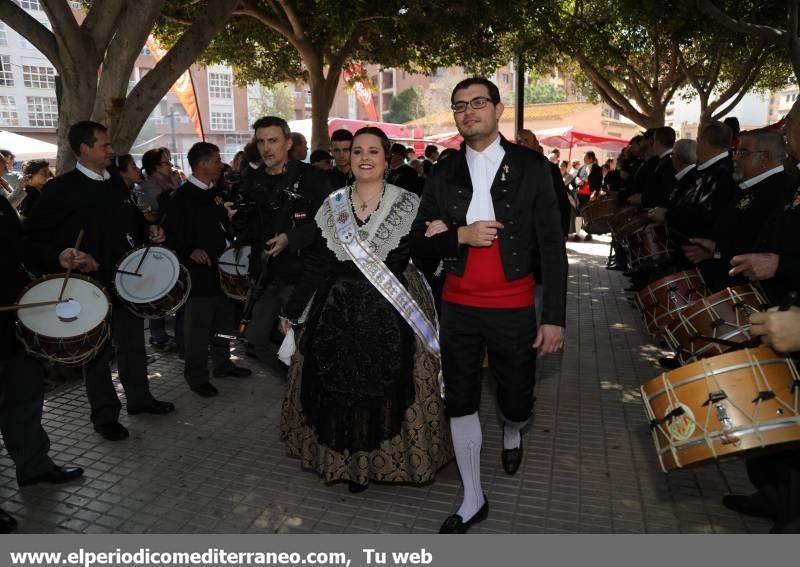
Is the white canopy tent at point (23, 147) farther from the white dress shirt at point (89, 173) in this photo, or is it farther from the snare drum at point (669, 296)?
the snare drum at point (669, 296)

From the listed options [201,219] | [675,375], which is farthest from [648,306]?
[201,219]

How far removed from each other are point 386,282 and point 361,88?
20446mm

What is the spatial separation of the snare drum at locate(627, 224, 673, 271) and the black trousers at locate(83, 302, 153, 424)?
13.4 feet

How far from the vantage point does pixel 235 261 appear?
5.54 metres

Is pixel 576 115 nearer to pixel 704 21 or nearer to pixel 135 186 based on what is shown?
pixel 704 21

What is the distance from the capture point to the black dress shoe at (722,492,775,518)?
356 centimetres

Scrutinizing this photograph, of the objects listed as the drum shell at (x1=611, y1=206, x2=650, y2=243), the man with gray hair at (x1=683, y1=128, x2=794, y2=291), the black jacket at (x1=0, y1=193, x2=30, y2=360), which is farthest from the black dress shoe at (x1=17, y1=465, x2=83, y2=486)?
the drum shell at (x1=611, y1=206, x2=650, y2=243)

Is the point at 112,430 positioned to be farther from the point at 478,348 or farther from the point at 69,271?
the point at 478,348

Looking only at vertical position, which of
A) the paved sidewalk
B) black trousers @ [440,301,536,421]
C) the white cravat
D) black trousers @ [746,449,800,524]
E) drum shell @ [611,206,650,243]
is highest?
the white cravat

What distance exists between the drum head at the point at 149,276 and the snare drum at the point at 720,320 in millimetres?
3407

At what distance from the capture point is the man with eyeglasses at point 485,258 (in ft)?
10.6

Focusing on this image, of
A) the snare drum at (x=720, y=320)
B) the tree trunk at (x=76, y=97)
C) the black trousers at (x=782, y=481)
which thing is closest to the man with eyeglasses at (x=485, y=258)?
the snare drum at (x=720, y=320)

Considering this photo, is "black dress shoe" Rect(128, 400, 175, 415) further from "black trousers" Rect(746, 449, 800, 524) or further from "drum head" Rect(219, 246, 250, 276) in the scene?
"black trousers" Rect(746, 449, 800, 524)

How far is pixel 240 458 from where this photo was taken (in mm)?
4449
